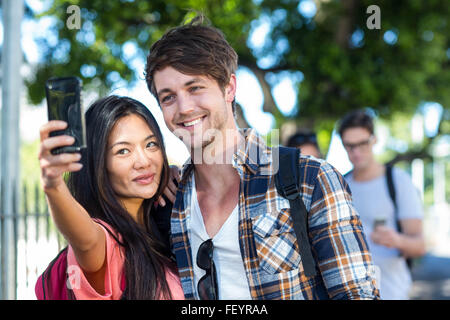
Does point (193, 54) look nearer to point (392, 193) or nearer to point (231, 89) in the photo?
point (231, 89)

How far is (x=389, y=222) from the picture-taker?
3.64 meters

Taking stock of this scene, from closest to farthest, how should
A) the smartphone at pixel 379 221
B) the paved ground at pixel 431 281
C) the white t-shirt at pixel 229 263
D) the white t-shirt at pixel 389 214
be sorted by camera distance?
1. the white t-shirt at pixel 229 263
2. the smartphone at pixel 379 221
3. the white t-shirt at pixel 389 214
4. the paved ground at pixel 431 281

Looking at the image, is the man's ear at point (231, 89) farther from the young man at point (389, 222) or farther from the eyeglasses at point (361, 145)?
the eyeglasses at point (361, 145)

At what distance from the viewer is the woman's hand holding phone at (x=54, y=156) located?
1410 mm

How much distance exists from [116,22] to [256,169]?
543 centimetres

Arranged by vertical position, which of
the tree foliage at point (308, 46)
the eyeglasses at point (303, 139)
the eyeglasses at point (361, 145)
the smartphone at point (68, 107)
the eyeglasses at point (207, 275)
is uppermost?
the tree foliage at point (308, 46)

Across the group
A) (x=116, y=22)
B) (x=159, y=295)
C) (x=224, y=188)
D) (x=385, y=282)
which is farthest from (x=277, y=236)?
(x=116, y=22)

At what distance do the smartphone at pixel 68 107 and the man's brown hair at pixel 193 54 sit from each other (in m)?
0.78

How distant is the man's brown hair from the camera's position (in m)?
2.21

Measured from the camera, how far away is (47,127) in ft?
4.71

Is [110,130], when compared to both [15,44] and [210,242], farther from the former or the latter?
[15,44]

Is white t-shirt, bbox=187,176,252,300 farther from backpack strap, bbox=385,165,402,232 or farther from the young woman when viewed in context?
backpack strap, bbox=385,165,402,232

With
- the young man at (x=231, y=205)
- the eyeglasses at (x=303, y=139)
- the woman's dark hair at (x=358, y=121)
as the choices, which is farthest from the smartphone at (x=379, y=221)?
the young man at (x=231, y=205)

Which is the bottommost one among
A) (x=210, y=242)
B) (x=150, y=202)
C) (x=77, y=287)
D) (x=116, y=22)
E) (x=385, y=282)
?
(x=385, y=282)
